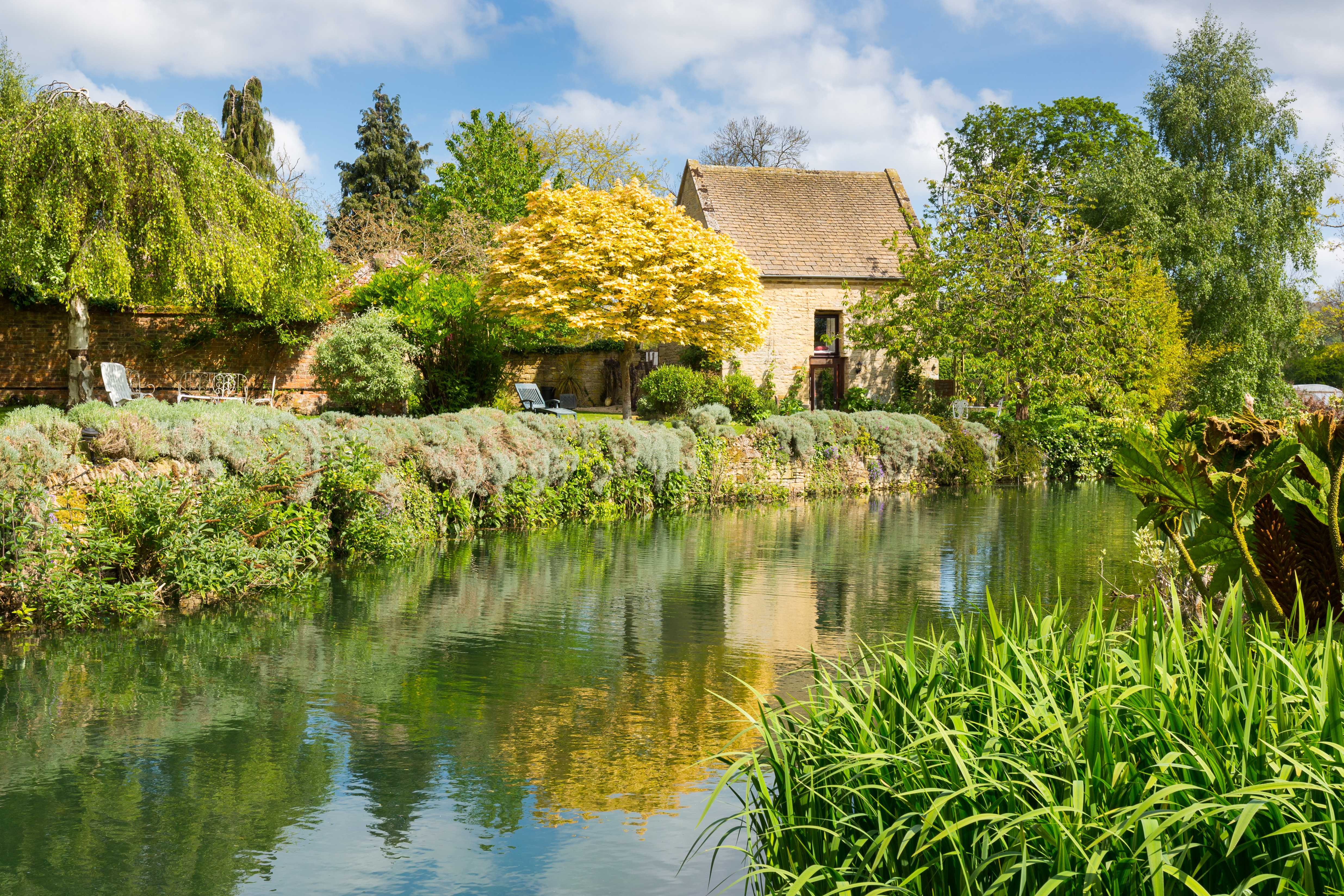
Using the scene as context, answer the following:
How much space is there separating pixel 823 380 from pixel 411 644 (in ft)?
85.4

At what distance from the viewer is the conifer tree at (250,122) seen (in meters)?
39.1

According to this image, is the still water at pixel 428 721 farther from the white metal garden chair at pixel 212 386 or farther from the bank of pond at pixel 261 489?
the white metal garden chair at pixel 212 386

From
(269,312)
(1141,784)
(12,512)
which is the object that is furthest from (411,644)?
(269,312)

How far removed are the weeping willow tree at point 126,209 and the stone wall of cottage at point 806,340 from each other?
15823mm

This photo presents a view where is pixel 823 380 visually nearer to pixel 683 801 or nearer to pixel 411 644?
pixel 411 644

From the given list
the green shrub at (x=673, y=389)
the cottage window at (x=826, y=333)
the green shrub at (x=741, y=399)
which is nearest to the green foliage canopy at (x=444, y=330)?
the green shrub at (x=673, y=389)

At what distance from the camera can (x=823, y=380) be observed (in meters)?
32.4

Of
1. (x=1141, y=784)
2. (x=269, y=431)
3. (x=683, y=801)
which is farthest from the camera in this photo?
(x=269, y=431)

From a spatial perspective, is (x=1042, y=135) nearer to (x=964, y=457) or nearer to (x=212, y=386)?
(x=964, y=457)

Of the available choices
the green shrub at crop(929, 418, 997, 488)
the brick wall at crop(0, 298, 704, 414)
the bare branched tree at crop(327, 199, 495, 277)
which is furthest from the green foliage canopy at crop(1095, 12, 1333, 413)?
the brick wall at crop(0, 298, 704, 414)

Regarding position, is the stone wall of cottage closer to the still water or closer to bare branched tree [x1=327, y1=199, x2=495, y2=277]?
bare branched tree [x1=327, y1=199, x2=495, y2=277]

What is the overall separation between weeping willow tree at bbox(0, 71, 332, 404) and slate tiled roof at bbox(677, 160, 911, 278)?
53.3 ft

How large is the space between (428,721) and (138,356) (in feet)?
74.4

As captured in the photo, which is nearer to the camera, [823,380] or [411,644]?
[411,644]
